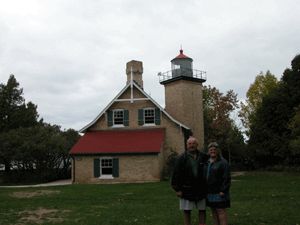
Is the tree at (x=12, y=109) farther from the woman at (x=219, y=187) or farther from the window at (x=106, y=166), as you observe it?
the woman at (x=219, y=187)

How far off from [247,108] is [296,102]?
451 inches

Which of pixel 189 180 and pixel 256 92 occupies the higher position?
pixel 256 92

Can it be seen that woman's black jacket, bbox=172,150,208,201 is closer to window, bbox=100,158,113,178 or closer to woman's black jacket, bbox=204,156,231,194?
woman's black jacket, bbox=204,156,231,194

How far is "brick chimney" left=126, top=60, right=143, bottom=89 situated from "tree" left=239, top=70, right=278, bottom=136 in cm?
1631

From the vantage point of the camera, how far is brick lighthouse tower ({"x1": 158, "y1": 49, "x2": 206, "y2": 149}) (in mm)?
24141

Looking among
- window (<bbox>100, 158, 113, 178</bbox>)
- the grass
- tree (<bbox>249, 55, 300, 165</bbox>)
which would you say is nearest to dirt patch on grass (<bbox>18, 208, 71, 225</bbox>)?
the grass

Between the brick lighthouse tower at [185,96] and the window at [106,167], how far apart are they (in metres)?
7.17

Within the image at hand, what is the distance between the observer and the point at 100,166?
66.0 ft

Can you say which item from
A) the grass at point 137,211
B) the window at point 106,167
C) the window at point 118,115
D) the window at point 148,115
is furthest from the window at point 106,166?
the grass at point 137,211

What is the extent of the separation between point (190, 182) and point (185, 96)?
19330 millimetres

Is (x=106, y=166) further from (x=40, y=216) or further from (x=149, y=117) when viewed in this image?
(x=40, y=216)

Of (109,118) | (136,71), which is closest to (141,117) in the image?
(109,118)

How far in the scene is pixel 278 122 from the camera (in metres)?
26.7

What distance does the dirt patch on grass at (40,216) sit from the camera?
294 inches
